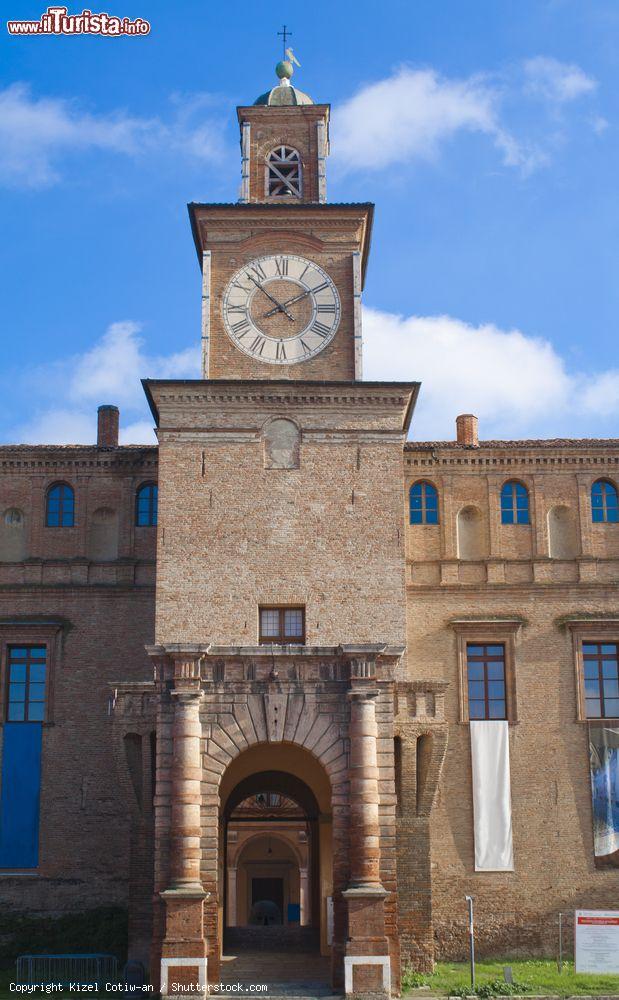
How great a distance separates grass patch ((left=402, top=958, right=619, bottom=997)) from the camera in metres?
29.1

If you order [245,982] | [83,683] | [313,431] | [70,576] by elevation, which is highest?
[313,431]

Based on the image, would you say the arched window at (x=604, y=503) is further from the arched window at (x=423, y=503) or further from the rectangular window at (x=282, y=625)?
the rectangular window at (x=282, y=625)

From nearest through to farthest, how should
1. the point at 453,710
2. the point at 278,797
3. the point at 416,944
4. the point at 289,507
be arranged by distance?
1. the point at 416,944
2. the point at 289,507
3. the point at 453,710
4. the point at 278,797

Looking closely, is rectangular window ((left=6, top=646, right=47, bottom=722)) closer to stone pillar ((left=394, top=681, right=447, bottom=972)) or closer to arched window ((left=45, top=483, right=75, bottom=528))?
arched window ((left=45, top=483, right=75, bottom=528))

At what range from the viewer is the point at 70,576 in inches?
1533

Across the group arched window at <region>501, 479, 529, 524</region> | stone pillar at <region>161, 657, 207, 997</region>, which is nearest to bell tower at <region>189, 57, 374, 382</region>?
arched window at <region>501, 479, 529, 524</region>

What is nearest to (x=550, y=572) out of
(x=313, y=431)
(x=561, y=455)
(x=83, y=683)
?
(x=561, y=455)

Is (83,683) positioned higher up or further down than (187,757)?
higher up

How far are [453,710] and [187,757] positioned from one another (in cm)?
1139

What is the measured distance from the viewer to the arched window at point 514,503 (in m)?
39.3

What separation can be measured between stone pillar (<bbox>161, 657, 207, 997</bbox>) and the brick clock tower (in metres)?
0.05

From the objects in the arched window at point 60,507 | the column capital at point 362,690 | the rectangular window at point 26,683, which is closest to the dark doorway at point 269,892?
the rectangular window at point 26,683

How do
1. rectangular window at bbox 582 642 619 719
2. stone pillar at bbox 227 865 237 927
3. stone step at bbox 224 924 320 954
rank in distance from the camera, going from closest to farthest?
stone step at bbox 224 924 320 954 → rectangular window at bbox 582 642 619 719 → stone pillar at bbox 227 865 237 927

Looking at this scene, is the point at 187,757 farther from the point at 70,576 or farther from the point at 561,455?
the point at 561,455
